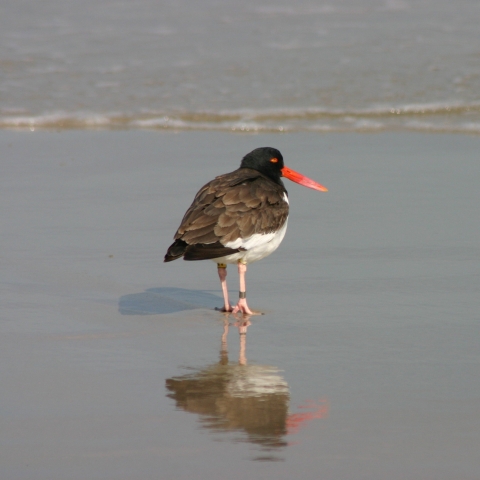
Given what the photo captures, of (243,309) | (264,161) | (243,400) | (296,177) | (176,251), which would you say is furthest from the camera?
(296,177)

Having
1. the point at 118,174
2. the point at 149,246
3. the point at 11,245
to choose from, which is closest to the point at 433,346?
the point at 149,246

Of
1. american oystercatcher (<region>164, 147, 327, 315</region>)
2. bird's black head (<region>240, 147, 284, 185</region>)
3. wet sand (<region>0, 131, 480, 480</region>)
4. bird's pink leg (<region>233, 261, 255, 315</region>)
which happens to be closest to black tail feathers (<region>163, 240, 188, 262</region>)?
american oystercatcher (<region>164, 147, 327, 315</region>)

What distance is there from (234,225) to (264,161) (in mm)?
1006

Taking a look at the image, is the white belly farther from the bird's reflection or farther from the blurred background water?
the blurred background water

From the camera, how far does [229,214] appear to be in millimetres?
5863

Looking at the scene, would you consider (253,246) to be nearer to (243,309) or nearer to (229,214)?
(229,214)

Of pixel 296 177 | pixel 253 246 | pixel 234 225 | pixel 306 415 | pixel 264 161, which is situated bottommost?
pixel 306 415

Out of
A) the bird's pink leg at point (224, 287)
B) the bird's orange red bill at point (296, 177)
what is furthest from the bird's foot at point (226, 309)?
the bird's orange red bill at point (296, 177)

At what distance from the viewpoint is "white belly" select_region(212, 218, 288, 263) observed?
19.1 ft

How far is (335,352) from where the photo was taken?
5027 millimetres

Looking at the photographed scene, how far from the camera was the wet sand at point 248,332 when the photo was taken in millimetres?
3807

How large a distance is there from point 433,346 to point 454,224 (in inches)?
96.7

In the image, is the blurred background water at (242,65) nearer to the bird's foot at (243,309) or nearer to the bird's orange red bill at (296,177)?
the bird's orange red bill at (296,177)

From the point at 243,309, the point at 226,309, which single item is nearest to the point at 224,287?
the point at 226,309
